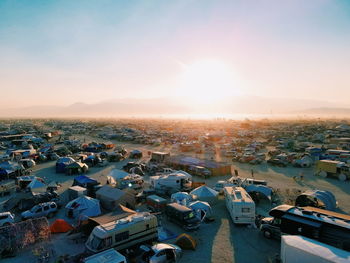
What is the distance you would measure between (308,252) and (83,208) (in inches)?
505

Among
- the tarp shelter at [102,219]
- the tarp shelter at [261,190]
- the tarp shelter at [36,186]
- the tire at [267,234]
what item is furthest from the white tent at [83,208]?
the tarp shelter at [261,190]

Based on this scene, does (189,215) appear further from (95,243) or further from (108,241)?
(95,243)

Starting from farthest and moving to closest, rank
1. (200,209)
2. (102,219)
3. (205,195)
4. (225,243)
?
1. (205,195)
2. (200,209)
3. (225,243)
4. (102,219)

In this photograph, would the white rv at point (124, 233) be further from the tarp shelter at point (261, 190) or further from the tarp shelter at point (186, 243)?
the tarp shelter at point (261, 190)

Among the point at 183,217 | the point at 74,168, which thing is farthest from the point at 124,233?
the point at 74,168

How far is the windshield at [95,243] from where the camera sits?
33.7 ft

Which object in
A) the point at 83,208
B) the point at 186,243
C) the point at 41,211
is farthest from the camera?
the point at 41,211

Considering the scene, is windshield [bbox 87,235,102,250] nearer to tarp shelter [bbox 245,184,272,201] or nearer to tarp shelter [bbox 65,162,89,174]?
tarp shelter [bbox 245,184,272,201]

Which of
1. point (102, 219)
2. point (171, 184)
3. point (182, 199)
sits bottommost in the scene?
point (171, 184)

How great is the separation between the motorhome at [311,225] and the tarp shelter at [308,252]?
5.75 ft

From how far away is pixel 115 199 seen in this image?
52.1 feet

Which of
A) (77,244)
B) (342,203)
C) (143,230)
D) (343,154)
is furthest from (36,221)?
(343,154)

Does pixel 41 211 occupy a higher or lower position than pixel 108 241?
lower

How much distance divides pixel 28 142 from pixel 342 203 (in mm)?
55585
